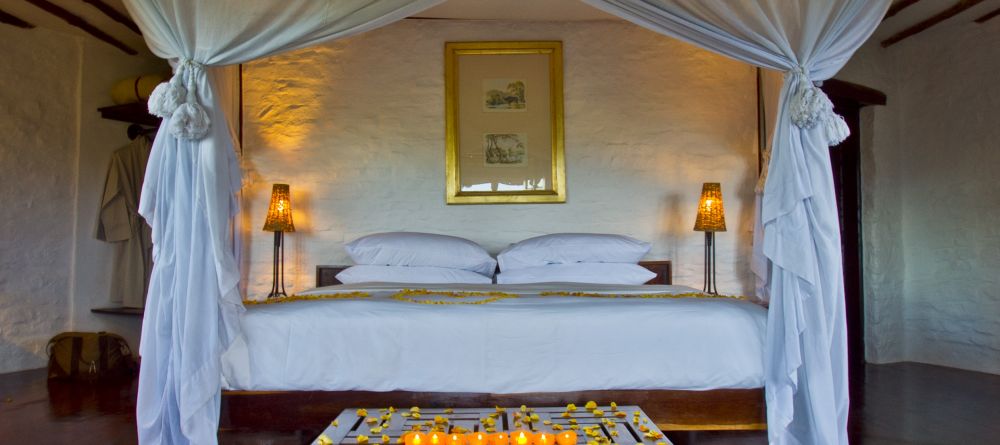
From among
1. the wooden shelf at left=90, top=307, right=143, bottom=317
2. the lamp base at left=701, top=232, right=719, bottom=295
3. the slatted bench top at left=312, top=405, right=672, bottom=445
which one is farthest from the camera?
the wooden shelf at left=90, top=307, right=143, bottom=317

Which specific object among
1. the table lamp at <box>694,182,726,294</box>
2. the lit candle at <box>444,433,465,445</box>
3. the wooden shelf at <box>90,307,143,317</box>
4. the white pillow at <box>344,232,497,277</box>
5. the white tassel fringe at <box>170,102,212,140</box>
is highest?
the white tassel fringe at <box>170,102,212,140</box>

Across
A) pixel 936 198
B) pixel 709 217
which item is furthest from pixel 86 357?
pixel 936 198

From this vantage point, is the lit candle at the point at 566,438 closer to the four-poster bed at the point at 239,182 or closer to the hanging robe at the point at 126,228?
the four-poster bed at the point at 239,182

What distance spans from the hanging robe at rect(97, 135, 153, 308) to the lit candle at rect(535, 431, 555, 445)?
13.6 feet

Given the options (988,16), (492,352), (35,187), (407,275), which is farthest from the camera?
(35,187)

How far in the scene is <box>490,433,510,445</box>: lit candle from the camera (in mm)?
1870

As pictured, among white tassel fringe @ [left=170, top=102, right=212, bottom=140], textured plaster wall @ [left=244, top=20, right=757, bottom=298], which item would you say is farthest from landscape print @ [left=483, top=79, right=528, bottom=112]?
white tassel fringe @ [left=170, top=102, right=212, bottom=140]

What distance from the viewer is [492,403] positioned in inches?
98.8

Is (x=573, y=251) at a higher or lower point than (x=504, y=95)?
lower

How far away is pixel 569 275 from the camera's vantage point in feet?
13.1

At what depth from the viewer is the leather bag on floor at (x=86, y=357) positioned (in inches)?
165

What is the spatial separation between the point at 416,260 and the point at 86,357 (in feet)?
7.25

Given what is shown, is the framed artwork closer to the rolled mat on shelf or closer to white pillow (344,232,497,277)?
white pillow (344,232,497,277)

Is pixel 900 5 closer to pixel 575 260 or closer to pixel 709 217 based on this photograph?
pixel 709 217
